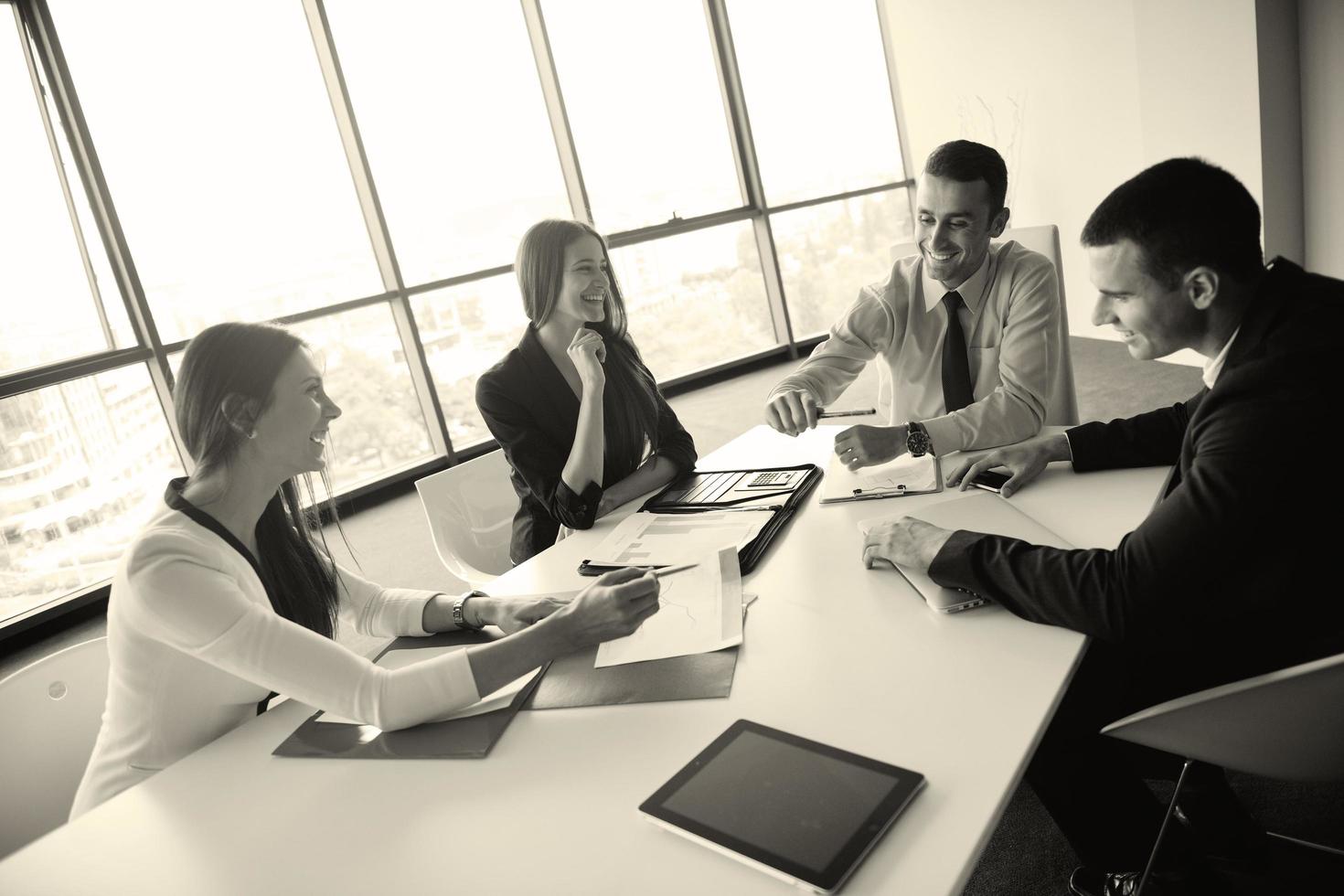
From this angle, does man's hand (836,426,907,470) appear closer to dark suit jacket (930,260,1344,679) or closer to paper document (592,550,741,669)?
paper document (592,550,741,669)

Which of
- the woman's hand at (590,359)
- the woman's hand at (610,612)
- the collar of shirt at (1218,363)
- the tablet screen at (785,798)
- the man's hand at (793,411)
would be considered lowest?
the tablet screen at (785,798)

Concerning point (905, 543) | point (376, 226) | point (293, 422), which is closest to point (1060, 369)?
point (905, 543)

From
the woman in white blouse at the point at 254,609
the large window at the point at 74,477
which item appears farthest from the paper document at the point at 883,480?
the large window at the point at 74,477

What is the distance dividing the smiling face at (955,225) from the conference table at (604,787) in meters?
1.19

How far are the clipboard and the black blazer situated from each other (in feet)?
0.53

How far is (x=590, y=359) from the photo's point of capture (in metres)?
2.21

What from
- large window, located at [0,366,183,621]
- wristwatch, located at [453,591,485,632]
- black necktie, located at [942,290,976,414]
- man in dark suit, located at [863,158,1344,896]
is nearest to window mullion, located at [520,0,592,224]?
large window, located at [0,366,183,621]

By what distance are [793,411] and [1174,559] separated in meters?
1.01

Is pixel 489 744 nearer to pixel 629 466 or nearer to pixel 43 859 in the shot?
pixel 43 859

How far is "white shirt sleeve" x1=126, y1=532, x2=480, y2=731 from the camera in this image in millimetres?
1216

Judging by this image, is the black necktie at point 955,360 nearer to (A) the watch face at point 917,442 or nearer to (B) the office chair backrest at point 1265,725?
(A) the watch face at point 917,442

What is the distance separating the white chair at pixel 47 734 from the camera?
147 centimetres

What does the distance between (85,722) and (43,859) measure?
547 mm

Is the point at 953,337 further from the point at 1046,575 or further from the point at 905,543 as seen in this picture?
the point at 1046,575
